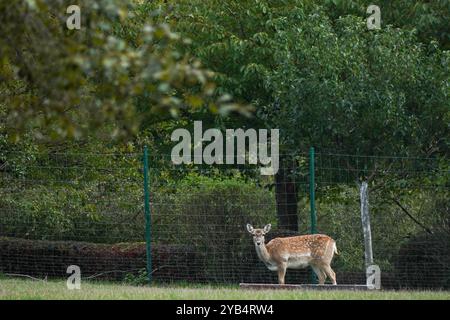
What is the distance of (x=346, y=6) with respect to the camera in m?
21.1

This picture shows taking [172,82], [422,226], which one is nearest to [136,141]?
[422,226]

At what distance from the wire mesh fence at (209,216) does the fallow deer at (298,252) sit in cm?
135

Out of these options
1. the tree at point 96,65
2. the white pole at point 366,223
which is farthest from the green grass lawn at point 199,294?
the white pole at point 366,223

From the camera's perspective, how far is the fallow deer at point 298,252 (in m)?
17.4

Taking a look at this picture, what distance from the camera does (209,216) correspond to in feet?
65.6

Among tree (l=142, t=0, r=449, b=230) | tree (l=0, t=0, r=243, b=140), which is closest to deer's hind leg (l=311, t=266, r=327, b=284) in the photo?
tree (l=142, t=0, r=449, b=230)

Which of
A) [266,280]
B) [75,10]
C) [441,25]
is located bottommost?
[266,280]

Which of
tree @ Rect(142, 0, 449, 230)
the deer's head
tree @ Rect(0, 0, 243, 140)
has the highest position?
tree @ Rect(142, 0, 449, 230)

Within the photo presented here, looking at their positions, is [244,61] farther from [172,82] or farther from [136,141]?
[172,82]

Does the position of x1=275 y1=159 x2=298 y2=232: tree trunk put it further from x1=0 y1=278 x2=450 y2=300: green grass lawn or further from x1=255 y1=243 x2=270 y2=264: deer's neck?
x1=0 y1=278 x2=450 y2=300: green grass lawn

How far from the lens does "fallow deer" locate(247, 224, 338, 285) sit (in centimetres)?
1738

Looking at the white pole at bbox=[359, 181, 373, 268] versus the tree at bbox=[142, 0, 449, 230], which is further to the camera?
the tree at bbox=[142, 0, 449, 230]
